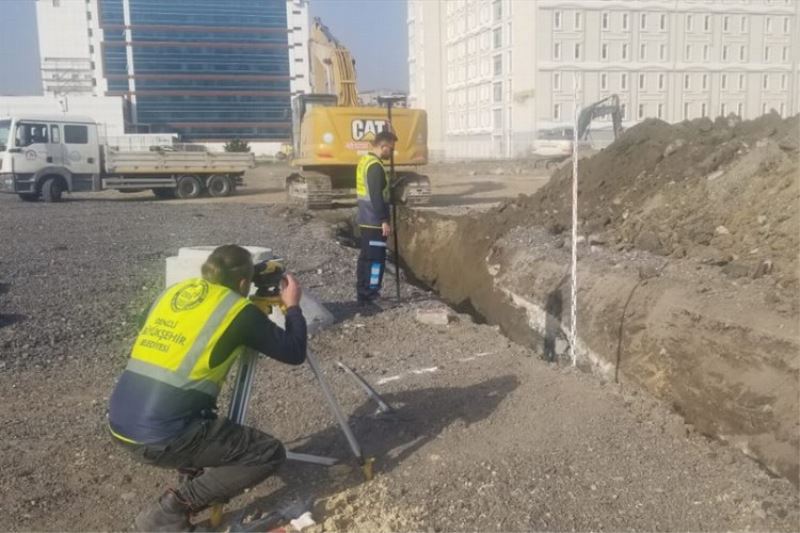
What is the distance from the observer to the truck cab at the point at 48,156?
1903cm

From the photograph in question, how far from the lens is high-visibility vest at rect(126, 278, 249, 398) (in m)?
3.09

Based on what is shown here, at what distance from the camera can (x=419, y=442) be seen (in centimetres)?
416

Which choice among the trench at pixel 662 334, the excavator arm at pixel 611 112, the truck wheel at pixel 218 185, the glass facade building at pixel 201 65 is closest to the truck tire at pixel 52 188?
the truck wheel at pixel 218 185

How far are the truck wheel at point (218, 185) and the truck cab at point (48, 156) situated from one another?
3236 millimetres

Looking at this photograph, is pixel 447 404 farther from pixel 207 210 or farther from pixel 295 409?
pixel 207 210

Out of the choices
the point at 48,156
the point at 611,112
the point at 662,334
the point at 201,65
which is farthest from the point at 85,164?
the point at 201,65

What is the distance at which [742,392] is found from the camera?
17.0 feet

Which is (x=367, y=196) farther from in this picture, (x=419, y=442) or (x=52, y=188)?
(x=52, y=188)

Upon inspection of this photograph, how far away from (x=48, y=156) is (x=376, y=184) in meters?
15.4

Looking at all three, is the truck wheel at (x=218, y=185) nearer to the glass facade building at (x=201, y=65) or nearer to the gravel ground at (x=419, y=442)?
the gravel ground at (x=419, y=442)

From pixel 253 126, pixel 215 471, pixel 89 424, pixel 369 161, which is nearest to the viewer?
pixel 215 471

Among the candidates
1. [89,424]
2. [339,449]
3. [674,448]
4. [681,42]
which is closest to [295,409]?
[339,449]

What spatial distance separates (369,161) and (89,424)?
12.5 feet

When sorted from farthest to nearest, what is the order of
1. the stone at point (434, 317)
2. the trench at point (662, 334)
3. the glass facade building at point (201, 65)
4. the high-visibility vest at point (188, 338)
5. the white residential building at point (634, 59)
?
the glass facade building at point (201, 65) < the white residential building at point (634, 59) < the stone at point (434, 317) < the trench at point (662, 334) < the high-visibility vest at point (188, 338)
